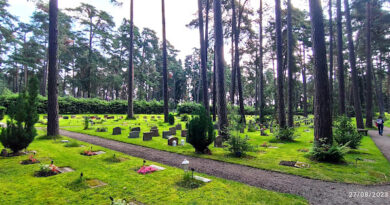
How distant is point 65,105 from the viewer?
27953mm

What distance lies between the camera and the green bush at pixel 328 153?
22.9 feet

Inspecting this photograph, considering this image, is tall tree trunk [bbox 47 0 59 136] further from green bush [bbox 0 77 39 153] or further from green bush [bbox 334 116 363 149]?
green bush [bbox 334 116 363 149]

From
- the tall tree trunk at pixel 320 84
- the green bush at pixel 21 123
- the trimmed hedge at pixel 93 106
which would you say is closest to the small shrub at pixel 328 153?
the tall tree trunk at pixel 320 84

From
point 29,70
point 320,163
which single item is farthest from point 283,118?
point 29,70

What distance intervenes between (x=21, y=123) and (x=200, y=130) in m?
6.33

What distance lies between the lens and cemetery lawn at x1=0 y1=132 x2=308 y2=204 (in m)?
3.93

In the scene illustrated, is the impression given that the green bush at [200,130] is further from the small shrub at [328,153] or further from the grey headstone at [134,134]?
the grey headstone at [134,134]

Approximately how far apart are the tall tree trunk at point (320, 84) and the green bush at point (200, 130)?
402 centimetres

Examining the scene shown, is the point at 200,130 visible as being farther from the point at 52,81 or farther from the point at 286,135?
the point at 52,81

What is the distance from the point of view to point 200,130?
8.05 metres

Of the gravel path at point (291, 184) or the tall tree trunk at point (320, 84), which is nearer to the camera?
the gravel path at point (291, 184)

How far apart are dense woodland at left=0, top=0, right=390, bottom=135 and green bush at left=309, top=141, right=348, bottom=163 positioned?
214cm

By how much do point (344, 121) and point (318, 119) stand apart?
2.85 meters

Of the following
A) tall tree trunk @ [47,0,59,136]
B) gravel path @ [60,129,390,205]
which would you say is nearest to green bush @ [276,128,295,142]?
gravel path @ [60,129,390,205]
